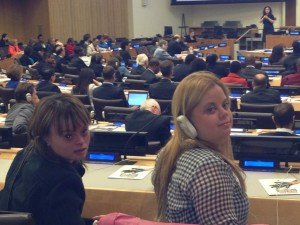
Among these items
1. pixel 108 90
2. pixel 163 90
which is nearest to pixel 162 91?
pixel 163 90

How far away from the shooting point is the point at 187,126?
2.45m

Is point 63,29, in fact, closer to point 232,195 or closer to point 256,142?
point 256,142

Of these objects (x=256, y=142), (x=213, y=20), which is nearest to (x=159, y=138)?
(x=256, y=142)

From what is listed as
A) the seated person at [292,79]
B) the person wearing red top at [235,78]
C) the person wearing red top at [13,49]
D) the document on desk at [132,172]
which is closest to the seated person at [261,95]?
the person wearing red top at [235,78]

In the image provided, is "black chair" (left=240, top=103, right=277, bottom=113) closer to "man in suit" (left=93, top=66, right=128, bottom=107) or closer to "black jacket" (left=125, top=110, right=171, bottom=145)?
"black jacket" (left=125, top=110, right=171, bottom=145)

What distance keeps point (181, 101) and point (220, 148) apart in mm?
255

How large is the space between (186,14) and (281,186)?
25.6 m

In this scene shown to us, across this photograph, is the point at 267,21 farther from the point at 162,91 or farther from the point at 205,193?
the point at 205,193

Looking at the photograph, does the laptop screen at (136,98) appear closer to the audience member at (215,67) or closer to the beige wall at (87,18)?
the audience member at (215,67)

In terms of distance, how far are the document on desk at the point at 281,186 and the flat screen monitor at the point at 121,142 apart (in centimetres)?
115

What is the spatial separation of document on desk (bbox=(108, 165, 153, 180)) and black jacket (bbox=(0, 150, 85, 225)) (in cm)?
179

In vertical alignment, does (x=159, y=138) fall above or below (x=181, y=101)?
below

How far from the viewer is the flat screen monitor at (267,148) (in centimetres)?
435

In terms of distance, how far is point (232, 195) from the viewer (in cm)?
230
